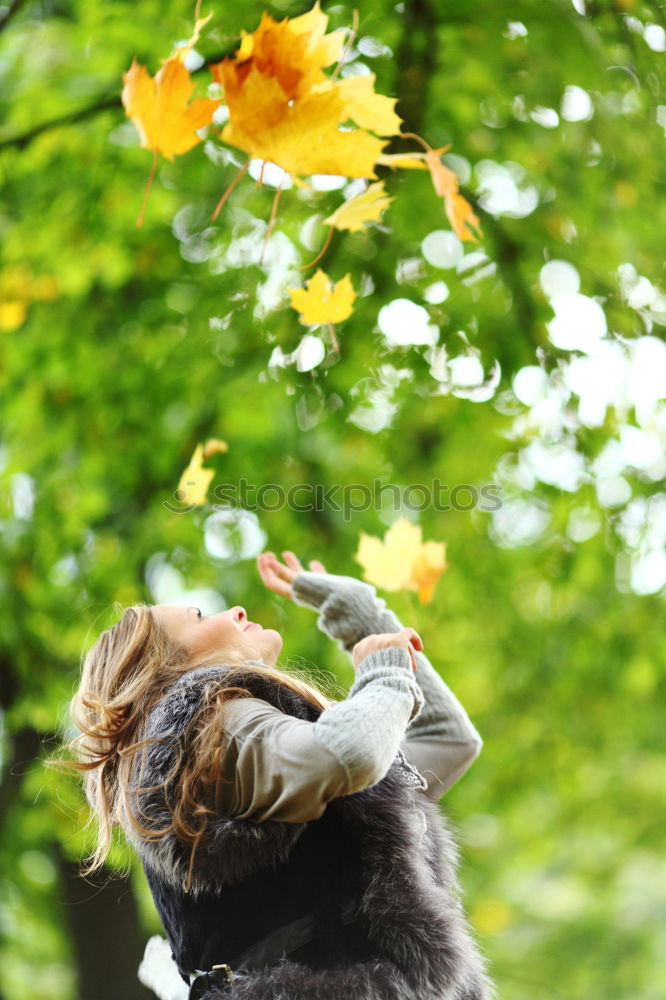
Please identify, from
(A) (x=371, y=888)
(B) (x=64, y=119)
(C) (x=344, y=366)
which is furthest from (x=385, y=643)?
(B) (x=64, y=119)

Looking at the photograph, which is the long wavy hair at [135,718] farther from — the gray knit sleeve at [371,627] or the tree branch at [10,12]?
the tree branch at [10,12]

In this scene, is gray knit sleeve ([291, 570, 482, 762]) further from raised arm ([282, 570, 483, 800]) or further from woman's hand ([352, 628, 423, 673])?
woman's hand ([352, 628, 423, 673])

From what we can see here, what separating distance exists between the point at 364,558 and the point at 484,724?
2.10 meters

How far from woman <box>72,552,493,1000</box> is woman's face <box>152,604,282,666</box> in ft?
0.58

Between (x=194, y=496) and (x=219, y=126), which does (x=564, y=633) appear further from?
(x=219, y=126)

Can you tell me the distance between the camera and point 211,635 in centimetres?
A: 193

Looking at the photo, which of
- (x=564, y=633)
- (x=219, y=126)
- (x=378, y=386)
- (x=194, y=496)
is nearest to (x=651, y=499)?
(x=564, y=633)

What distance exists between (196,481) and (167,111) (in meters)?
1.77

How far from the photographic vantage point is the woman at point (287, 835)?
1.48 meters

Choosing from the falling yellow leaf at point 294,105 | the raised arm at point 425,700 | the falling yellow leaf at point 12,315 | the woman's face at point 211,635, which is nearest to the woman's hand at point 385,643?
the woman's face at point 211,635

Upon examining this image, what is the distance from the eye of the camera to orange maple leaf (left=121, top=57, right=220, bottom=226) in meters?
2.14

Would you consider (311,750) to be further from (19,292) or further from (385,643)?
(19,292)

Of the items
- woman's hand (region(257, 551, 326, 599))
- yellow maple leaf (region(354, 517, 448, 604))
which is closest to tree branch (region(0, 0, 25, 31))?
yellow maple leaf (region(354, 517, 448, 604))

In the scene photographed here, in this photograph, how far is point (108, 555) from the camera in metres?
4.16
